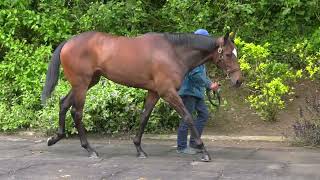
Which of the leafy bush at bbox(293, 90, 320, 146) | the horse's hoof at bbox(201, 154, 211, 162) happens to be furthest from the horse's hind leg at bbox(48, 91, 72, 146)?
the leafy bush at bbox(293, 90, 320, 146)

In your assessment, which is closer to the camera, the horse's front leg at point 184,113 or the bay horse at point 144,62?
the horse's front leg at point 184,113

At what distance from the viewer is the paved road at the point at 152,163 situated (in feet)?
21.7

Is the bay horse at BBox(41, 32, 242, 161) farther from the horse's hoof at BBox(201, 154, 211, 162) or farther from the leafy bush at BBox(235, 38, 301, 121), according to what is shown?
the leafy bush at BBox(235, 38, 301, 121)

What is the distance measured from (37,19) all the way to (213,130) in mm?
4706

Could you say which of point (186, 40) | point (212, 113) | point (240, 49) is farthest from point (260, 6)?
point (186, 40)

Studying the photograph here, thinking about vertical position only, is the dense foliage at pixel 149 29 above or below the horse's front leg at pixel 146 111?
above

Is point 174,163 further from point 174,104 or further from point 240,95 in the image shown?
point 240,95

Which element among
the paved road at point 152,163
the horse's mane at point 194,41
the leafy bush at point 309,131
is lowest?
the paved road at point 152,163

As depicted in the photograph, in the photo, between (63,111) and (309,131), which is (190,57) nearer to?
(63,111)

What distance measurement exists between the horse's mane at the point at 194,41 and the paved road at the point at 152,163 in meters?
1.53

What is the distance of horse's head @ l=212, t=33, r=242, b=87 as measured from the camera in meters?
7.47

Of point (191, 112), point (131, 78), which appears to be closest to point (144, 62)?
point (131, 78)

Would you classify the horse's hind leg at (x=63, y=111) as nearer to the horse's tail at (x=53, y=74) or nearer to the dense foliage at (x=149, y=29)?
the horse's tail at (x=53, y=74)

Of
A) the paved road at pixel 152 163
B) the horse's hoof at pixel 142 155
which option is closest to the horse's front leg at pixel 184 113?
the paved road at pixel 152 163
